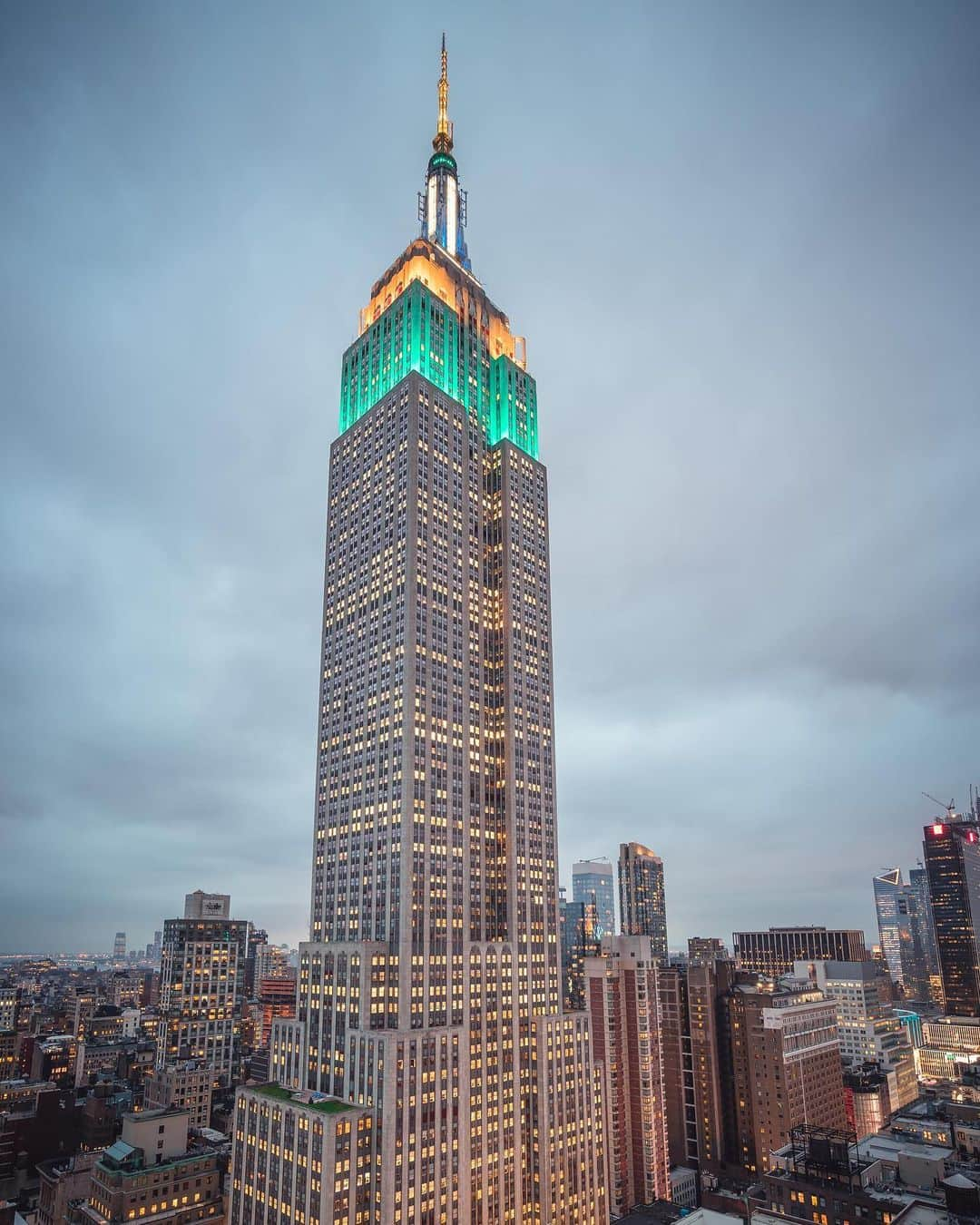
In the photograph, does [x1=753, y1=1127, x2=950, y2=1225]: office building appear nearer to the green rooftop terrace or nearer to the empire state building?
the empire state building

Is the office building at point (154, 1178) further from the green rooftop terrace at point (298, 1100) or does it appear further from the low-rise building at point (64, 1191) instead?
the green rooftop terrace at point (298, 1100)

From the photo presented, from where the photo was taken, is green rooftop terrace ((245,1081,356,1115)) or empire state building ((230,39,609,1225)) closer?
green rooftop terrace ((245,1081,356,1115))

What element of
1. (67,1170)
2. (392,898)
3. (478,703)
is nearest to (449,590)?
(478,703)

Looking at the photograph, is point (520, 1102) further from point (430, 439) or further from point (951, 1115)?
point (430, 439)

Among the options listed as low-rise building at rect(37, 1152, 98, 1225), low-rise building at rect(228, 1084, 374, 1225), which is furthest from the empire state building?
low-rise building at rect(37, 1152, 98, 1225)

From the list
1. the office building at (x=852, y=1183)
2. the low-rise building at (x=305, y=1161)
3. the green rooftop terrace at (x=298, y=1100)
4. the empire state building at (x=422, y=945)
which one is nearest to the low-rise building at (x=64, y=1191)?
the low-rise building at (x=305, y=1161)
